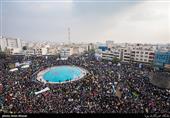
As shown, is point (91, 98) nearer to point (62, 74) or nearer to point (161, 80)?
→ point (161, 80)

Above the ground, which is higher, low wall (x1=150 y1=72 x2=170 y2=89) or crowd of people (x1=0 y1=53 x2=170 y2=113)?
low wall (x1=150 y1=72 x2=170 y2=89)

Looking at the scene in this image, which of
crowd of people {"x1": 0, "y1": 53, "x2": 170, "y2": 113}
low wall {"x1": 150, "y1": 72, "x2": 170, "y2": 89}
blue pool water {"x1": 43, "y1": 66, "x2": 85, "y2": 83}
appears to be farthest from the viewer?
blue pool water {"x1": 43, "y1": 66, "x2": 85, "y2": 83}

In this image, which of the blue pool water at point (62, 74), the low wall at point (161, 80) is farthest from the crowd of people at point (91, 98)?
the blue pool water at point (62, 74)

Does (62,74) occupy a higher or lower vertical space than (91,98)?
lower

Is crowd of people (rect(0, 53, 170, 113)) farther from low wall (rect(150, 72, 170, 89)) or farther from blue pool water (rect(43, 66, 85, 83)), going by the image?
blue pool water (rect(43, 66, 85, 83))

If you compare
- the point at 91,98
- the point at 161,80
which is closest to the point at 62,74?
the point at 91,98

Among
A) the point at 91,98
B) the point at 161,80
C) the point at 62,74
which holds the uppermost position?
the point at 161,80

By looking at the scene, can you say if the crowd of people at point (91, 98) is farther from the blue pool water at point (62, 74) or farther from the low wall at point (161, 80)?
the blue pool water at point (62, 74)

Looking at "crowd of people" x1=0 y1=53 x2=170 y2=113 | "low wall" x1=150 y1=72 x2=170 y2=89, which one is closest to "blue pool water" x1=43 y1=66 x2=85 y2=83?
"crowd of people" x1=0 y1=53 x2=170 y2=113
